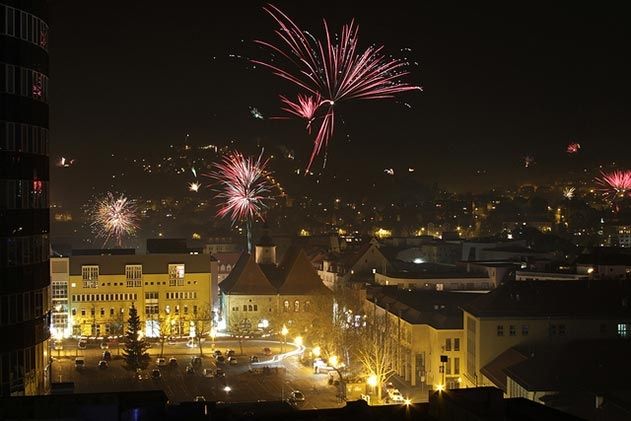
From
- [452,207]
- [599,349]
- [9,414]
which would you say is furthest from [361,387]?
[452,207]

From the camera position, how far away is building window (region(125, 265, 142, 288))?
48.7 metres

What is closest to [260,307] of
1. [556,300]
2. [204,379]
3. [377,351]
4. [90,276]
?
[90,276]

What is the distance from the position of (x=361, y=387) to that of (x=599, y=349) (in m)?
7.91

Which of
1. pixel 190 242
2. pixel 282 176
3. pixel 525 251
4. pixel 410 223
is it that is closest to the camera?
pixel 525 251

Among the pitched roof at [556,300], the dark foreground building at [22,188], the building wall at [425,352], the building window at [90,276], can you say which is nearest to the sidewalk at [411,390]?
the building wall at [425,352]

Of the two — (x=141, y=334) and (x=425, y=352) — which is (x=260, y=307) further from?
(x=425, y=352)

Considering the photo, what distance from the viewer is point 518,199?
118250 mm

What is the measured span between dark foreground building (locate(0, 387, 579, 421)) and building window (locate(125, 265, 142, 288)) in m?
38.9

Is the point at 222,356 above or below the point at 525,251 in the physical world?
below

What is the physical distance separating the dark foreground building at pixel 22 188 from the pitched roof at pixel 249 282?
34.9m

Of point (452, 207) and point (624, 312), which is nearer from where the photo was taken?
point (624, 312)

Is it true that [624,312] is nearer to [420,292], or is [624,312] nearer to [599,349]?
[599,349]

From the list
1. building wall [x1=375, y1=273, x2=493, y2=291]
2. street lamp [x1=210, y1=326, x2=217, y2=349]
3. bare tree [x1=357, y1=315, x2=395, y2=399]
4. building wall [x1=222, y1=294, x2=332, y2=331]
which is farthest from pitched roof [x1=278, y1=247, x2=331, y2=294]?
bare tree [x1=357, y1=315, x2=395, y2=399]

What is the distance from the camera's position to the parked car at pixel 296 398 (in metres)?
28.8
